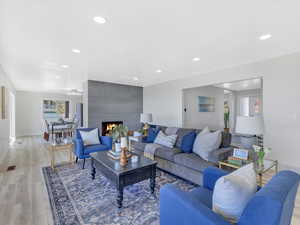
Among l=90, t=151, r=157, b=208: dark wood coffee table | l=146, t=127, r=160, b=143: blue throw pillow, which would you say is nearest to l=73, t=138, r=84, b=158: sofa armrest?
l=90, t=151, r=157, b=208: dark wood coffee table

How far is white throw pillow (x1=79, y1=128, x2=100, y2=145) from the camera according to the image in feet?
12.0

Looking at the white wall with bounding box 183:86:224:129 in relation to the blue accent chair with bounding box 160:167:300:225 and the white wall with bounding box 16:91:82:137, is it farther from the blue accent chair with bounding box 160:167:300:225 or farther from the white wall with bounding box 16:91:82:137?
the white wall with bounding box 16:91:82:137

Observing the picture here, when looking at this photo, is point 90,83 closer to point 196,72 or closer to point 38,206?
point 196,72

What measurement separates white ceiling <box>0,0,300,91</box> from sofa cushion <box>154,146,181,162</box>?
2023mm

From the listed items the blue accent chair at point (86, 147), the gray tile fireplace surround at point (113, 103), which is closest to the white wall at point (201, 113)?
the gray tile fireplace surround at point (113, 103)

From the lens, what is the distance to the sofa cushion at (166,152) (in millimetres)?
2930

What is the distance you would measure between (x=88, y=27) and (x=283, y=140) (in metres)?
4.38

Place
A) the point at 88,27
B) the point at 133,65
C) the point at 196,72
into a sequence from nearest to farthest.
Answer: the point at 88,27
the point at 133,65
the point at 196,72

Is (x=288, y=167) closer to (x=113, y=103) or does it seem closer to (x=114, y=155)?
(x=114, y=155)

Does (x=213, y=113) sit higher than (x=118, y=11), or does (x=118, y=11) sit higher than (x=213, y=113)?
(x=118, y=11)

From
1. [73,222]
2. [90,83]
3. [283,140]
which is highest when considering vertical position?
[90,83]

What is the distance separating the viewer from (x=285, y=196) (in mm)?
931

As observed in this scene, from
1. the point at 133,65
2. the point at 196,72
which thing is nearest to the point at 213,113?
the point at 196,72

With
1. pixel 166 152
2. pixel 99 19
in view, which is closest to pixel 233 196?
pixel 166 152
